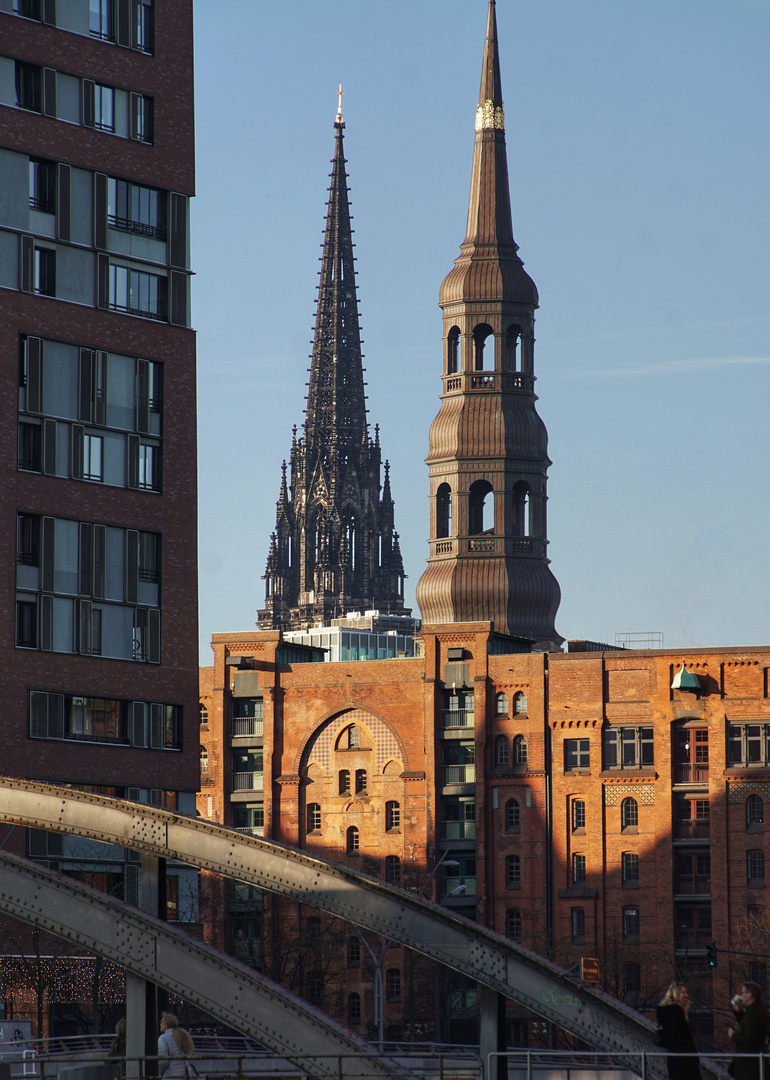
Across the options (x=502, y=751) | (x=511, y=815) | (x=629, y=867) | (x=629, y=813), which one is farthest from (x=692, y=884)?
(x=502, y=751)

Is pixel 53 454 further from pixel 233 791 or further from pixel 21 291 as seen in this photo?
pixel 233 791

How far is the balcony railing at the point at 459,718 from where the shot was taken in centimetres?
10144

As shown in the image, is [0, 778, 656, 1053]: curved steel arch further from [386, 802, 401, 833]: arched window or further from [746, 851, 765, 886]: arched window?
[386, 802, 401, 833]: arched window

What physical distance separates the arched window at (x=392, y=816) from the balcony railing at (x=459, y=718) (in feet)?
15.6

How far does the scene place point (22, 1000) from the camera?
59.0 m

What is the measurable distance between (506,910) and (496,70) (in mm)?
54199

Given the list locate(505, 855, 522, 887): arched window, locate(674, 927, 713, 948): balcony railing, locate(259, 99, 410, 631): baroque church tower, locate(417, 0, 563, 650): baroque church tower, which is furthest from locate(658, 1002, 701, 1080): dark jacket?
locate(259, 99, 410, 631): baroque church tower

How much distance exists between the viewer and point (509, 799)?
324ft

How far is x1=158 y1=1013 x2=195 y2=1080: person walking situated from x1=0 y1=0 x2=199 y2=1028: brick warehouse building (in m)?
25.2

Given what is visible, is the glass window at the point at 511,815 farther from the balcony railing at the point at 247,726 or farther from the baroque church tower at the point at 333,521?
the baroque church tower at the point at 333,521

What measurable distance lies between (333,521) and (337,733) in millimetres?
68795

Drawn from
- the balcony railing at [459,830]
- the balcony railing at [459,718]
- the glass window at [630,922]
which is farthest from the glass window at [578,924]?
the balcony railing at [459,718]

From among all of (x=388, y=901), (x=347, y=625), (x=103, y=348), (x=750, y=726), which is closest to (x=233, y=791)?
(x=750, y=726)

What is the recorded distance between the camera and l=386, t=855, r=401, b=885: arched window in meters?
100
